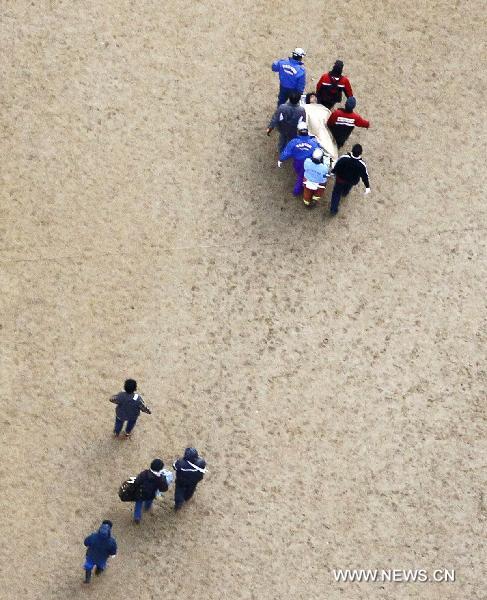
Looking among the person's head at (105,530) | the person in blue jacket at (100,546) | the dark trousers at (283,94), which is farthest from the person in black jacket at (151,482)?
the dark trousers at (283,94)

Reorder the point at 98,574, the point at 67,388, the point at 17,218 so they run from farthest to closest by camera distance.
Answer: the point at 17,218
the point at 67,388
the point at 98,574

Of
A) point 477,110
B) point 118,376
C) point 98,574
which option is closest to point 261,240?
point 118,376

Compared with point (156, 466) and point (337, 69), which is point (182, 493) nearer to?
point (156, 466)

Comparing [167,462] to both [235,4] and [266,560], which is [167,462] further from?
[235,4]

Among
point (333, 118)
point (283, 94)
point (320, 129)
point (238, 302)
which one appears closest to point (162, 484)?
point (238, 302)

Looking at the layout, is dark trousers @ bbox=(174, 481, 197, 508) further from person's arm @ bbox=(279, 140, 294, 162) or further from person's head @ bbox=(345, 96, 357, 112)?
person's head @ bbox=(345, 96, 357, 112)

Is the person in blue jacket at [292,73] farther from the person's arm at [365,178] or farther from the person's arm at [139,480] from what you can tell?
the person's arm at [139,480]
